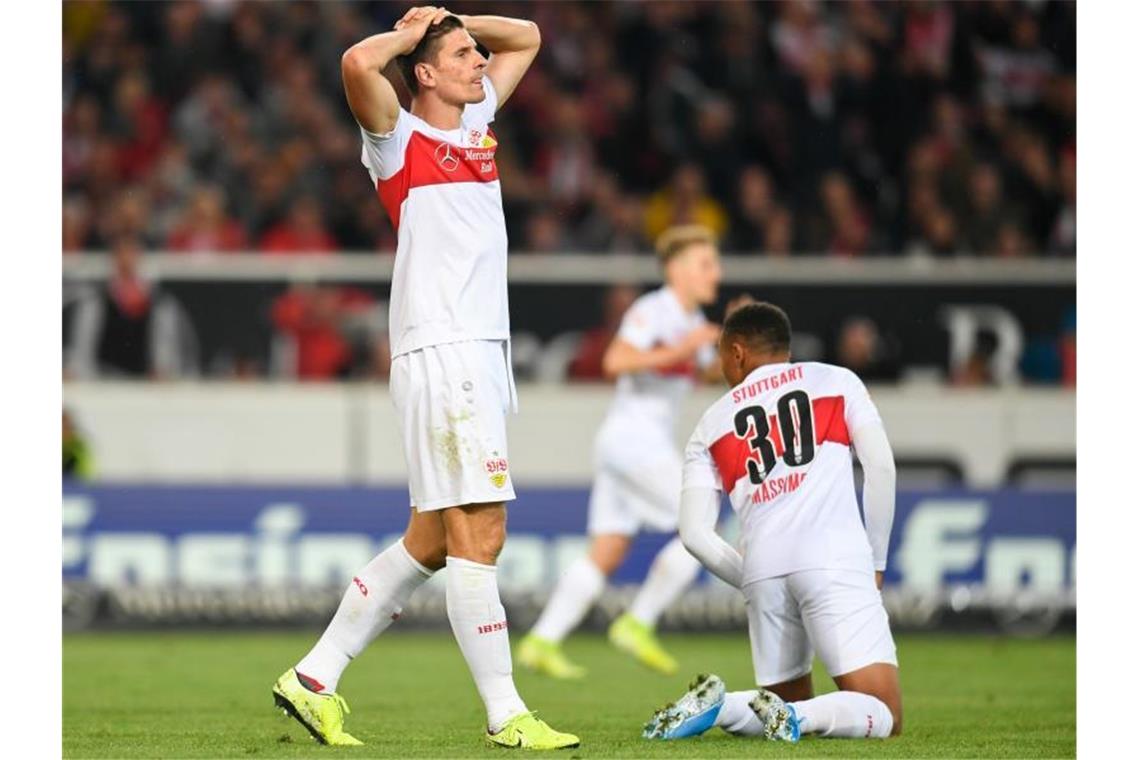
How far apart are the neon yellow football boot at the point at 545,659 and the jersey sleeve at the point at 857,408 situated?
4239 millimetres

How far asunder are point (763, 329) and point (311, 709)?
2147 millimetres

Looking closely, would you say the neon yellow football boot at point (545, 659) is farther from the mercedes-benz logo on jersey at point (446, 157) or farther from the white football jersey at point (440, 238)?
the mercedes-benz logo on jersey at point (446, 157)

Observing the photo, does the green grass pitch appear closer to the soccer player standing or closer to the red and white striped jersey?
the soccer player standing

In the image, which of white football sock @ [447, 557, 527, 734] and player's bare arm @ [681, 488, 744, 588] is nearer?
white football sock @ [447, 557, 527, 734]

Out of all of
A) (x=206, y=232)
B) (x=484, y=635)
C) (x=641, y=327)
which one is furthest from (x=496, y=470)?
(x=206, y=232)

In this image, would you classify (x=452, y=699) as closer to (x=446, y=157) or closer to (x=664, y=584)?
(x=664, y=584)

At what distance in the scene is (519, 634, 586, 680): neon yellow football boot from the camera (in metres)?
11.2

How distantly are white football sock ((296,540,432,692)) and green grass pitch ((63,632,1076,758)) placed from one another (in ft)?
0.99

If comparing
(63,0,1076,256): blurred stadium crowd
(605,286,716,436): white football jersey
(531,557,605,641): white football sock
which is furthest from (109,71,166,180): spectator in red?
(531,557,605,641): white football sock

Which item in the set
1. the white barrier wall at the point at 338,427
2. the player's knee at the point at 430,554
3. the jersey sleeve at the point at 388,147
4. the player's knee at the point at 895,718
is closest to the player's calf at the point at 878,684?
the player's knee at the point at 895,718

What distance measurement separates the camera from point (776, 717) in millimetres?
6918

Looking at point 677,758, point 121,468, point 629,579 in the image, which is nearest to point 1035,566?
point 629,579

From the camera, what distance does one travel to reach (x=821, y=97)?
16.6 meters
